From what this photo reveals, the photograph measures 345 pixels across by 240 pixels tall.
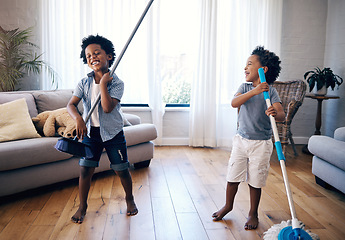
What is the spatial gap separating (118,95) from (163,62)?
8.26ft

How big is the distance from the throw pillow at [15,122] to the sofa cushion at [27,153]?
0.11 meters

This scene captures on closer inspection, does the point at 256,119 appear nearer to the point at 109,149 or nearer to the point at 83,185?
the point at 109,149

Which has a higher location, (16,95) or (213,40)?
(213,40)

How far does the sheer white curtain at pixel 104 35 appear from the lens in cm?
407

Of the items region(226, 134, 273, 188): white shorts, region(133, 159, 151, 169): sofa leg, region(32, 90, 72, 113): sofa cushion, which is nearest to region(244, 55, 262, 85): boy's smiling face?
region(226, 134, 273, 188): white shorts

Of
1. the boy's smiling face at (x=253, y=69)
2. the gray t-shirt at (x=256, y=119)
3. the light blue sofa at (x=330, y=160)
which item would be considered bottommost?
the light blue sofa at (x=330, y=160)

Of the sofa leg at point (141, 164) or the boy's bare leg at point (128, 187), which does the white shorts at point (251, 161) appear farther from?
the sofa leg at point (141, 164)

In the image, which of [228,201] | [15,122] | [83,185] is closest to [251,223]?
[228,201]

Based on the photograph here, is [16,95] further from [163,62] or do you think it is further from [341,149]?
[341,149]

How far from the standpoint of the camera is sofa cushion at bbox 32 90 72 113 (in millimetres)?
3260

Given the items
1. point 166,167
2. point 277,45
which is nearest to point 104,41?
point 166,167

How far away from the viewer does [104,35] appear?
165 inches

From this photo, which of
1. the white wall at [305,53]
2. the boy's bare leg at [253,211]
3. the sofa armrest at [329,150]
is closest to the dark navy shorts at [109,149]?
the boy's bare leg at [253,211]

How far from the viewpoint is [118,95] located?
2080mm
